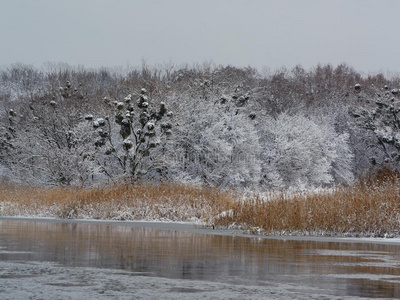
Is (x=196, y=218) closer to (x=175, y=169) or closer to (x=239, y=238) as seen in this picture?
(x=239, y=238)

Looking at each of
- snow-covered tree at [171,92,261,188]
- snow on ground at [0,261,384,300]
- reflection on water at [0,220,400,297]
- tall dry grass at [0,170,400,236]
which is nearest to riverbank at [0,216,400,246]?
tall dry grass at [0,170,400,236]

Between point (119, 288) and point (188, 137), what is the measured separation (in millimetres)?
41341

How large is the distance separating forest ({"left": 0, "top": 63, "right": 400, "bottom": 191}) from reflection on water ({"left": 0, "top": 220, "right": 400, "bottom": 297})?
21.7 m

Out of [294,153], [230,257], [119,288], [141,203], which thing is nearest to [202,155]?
[294,153]

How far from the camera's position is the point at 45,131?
5009 centimetres

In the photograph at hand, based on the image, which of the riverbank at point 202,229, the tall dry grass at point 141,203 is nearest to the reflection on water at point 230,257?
the riverbank at point 202,229

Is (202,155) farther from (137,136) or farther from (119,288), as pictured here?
(119,288)

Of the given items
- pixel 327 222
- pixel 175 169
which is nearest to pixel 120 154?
pixel 175 169

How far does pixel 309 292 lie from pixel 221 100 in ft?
153

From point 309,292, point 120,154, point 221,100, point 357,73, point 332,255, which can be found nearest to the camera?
point 309,292

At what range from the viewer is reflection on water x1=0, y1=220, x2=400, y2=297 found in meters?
9.34

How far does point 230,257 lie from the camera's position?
12305mm

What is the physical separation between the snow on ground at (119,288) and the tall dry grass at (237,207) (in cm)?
965

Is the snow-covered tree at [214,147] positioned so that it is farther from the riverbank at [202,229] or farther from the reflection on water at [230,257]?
the reflection on water at [230,257]
